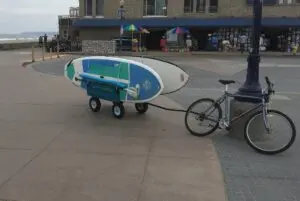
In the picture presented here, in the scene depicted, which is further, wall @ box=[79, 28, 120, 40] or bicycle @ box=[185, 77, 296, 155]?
wall @ box=[79, 28, 120, 40]

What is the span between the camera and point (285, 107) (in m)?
10.7

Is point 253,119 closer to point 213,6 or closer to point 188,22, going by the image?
point 188,22

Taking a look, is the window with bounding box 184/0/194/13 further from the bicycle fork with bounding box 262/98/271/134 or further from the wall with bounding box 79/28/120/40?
the bicycle fork with bounding box 262/98/271/134

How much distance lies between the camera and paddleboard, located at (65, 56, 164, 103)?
8.51 m

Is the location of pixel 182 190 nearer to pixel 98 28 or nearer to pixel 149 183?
pixel 149 183

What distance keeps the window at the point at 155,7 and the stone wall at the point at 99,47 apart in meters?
7.72

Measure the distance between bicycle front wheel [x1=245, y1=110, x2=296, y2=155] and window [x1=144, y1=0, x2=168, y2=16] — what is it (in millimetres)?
39362

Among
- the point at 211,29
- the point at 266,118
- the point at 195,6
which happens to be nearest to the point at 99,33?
the point at 195,6

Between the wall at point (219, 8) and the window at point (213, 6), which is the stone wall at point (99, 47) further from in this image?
the window at point (213, 6)

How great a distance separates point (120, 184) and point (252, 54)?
355cm

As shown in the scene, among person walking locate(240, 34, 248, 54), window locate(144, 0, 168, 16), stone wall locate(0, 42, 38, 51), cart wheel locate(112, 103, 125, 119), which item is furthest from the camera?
stone wall locate(0, 42, 38, 51)

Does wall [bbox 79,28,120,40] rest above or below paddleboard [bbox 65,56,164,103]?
above

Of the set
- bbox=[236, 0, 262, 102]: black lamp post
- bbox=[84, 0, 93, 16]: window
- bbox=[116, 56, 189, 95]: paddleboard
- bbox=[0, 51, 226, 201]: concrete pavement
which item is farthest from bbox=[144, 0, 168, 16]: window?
bbox=[236, 0, 262, 102]: black lamp post

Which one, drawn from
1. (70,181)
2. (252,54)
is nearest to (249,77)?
(252,54)
